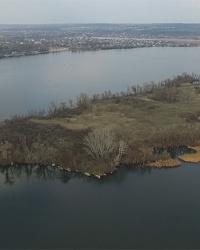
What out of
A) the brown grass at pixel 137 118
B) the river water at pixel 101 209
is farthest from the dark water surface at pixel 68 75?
the river water at pixel 101 209

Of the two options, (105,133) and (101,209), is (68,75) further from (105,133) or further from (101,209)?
(101,209)

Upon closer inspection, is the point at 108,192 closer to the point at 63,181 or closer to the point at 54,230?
the point at 63,181

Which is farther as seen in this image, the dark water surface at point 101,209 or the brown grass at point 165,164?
the brown grass at point 165,164

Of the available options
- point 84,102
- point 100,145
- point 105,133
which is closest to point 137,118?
point 84,102

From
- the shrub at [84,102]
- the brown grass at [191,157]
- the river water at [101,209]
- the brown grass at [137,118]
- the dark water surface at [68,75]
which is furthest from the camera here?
the dark water surface at [68,75]

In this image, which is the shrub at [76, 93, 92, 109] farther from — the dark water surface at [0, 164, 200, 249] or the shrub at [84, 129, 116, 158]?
the dark water surface at [0, 164, 200, 249]

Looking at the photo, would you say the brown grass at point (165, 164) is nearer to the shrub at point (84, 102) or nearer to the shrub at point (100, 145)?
the shrub at point (100, 145)
